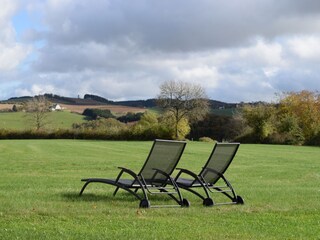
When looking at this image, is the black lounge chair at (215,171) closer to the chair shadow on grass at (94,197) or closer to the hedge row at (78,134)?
the chair shadow on grass at (94,197)

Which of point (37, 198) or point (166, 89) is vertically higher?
point (166, 89)

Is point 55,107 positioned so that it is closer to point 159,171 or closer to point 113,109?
point 113,109

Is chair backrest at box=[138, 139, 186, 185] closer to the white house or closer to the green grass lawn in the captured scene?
the green grass lawn

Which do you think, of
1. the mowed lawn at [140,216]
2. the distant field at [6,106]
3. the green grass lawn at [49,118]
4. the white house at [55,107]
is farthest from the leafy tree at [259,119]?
the mowed lawn at [140,216]

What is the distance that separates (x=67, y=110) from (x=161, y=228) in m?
94.6

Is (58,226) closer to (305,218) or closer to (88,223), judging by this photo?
(88,223)

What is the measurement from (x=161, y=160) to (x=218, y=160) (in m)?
1.28

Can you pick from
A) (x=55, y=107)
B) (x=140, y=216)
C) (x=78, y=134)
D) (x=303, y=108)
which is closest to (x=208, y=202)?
(x=140, y=216)

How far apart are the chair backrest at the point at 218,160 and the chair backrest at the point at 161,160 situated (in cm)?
83

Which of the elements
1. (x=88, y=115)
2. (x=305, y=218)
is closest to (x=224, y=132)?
(x=88, y=115)

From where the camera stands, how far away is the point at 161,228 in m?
7.48

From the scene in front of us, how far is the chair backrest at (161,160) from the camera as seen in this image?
10141 mm

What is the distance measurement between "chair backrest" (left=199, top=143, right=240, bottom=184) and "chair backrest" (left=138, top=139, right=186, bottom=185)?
829mm

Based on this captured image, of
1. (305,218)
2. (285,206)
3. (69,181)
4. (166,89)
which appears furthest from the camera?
(166,89)
